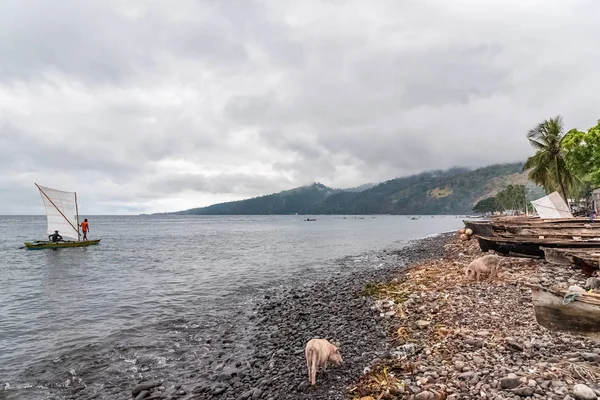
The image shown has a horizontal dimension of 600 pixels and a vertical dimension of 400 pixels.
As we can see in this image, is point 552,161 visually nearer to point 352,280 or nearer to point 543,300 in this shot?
point 352,280

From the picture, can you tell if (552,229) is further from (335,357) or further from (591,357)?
(335,357)

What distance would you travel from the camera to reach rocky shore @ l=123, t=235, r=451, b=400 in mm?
8094

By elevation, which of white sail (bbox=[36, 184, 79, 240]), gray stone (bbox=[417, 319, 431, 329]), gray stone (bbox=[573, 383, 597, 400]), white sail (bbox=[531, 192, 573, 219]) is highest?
white sail (bbox=[36, 184, 79, 240])

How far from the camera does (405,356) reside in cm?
838

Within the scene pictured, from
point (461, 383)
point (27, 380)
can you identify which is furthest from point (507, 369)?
point (27, 380)

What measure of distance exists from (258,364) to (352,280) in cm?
1312

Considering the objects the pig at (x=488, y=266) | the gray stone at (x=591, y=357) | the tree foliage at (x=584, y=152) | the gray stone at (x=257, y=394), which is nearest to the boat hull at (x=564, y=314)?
the gray stone at (x=591, y=357)

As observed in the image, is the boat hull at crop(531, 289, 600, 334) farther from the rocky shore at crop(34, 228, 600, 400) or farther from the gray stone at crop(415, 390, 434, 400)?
the gray stone at crop(415, 390, 434, 400)

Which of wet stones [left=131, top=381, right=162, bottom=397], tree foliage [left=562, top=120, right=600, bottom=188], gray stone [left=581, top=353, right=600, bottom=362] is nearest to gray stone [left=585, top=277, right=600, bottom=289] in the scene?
gray stone [left=581, top=353, right=600, bottom=362]

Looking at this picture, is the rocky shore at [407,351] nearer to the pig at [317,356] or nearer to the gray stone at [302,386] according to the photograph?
the gray stone at [302,386]

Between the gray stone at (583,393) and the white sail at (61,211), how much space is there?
5985cm

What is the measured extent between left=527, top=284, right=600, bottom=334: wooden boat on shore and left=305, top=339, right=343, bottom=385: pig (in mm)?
4983

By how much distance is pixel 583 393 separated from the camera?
5395 millimetres

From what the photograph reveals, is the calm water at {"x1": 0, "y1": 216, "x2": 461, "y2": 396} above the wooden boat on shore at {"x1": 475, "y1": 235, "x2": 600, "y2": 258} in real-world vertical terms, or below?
below
